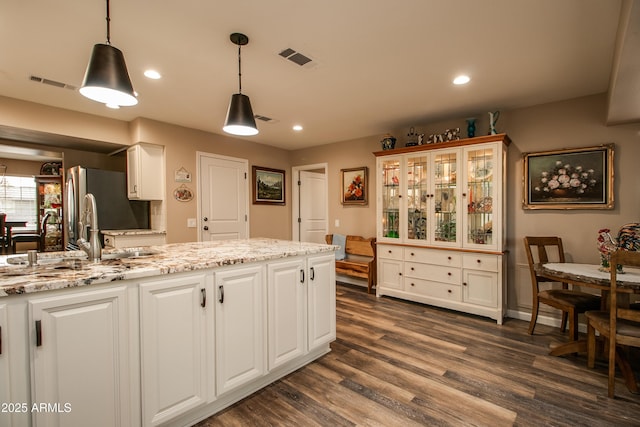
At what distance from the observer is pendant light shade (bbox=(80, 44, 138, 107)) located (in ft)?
4.63

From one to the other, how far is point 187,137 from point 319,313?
10.8 feet

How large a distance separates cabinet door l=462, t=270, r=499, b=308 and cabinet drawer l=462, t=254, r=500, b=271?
0.18 feet

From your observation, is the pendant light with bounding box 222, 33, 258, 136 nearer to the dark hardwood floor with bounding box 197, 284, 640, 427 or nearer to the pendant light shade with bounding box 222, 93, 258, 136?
the pendant light shade with bounding box 222, 93, 258, 136

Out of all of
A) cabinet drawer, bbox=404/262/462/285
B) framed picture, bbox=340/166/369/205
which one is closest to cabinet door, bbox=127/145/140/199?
framed picture, bbox=340/166/369/205

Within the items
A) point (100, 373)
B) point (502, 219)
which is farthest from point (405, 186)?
point (100, 373)

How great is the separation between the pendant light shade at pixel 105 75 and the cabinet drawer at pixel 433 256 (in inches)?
138

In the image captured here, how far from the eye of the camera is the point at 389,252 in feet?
13.8

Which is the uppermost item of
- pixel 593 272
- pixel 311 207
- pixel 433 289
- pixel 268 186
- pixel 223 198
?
pixel 268 186

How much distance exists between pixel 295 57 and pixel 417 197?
2487 mm

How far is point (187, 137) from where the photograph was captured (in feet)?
14.0

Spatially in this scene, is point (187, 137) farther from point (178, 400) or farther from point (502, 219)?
point (502, 219)

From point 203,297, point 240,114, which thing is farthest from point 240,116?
point 203,297

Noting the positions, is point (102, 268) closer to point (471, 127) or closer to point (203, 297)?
point (203, 297)

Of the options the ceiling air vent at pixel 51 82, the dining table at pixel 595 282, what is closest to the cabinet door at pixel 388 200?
the dining table at pixel 595 282
